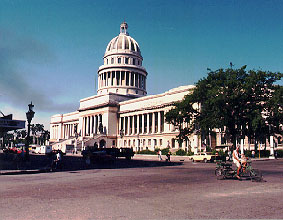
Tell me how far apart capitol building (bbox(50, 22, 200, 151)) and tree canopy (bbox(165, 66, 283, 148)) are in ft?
45.4

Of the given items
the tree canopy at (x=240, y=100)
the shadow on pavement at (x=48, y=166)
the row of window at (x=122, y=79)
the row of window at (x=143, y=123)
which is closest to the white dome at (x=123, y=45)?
→ the row of window at (x=122, y=79)

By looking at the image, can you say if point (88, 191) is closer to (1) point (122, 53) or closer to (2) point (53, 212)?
(2) point (53, 212)

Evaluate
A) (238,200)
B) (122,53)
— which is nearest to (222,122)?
(238,200)

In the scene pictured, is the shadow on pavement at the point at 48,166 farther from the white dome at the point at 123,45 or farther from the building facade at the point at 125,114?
the white dome at the point at 123,45

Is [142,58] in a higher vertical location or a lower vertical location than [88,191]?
higher

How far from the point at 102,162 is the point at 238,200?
92.7 ft

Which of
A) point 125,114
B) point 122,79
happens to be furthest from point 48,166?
point 122,79

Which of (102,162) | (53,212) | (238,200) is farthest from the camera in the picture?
(102,162)

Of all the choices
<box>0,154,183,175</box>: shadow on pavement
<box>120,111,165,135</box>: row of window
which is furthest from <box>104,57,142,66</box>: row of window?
<box>0,154,183,175</box>: shadow on pavement

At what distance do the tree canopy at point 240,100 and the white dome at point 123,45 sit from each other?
70607mm

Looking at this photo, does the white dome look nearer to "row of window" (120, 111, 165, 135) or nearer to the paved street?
"row of window" (120, 111, 165, 135)

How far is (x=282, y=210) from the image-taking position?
386 inches

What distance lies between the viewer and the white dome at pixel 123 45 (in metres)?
121

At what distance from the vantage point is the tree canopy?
49.2 m
